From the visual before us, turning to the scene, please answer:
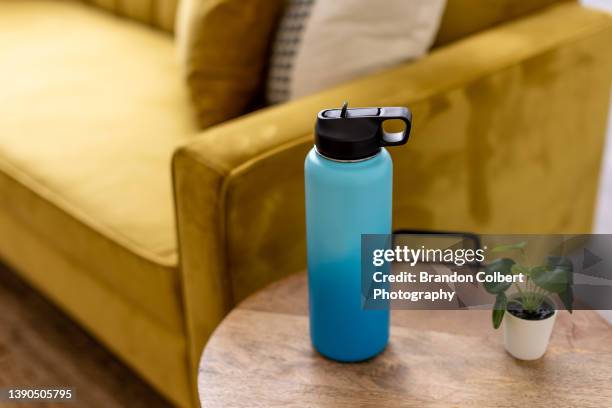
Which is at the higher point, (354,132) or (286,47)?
(354,132)

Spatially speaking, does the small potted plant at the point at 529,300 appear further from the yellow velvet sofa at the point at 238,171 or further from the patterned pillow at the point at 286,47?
the patterned pillow at the point at 286,47

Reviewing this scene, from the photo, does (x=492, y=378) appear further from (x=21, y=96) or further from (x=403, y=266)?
(x=21, y=96)

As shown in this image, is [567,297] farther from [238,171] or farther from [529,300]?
[238,171]

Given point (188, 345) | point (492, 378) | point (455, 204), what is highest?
point (492, 378)

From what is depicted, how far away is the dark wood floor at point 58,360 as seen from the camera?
64.5 inches

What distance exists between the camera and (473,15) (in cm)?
160

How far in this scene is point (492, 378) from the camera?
0.91 meters

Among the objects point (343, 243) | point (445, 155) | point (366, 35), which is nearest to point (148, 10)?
point (366, 35)

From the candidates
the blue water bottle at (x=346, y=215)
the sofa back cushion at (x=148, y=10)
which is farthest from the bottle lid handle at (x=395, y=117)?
the sofa back cushion at (x=148, y=10)

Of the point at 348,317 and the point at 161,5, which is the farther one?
the point at 161,5

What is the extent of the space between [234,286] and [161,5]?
1.27 m

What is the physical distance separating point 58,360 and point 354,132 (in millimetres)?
1147

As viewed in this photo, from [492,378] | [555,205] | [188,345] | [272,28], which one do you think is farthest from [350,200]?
[555,205]

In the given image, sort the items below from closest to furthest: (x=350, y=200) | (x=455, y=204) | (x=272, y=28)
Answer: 1. (x=350, y=200)
2. (x=455, y=204)
3. (x=272, y=28)
